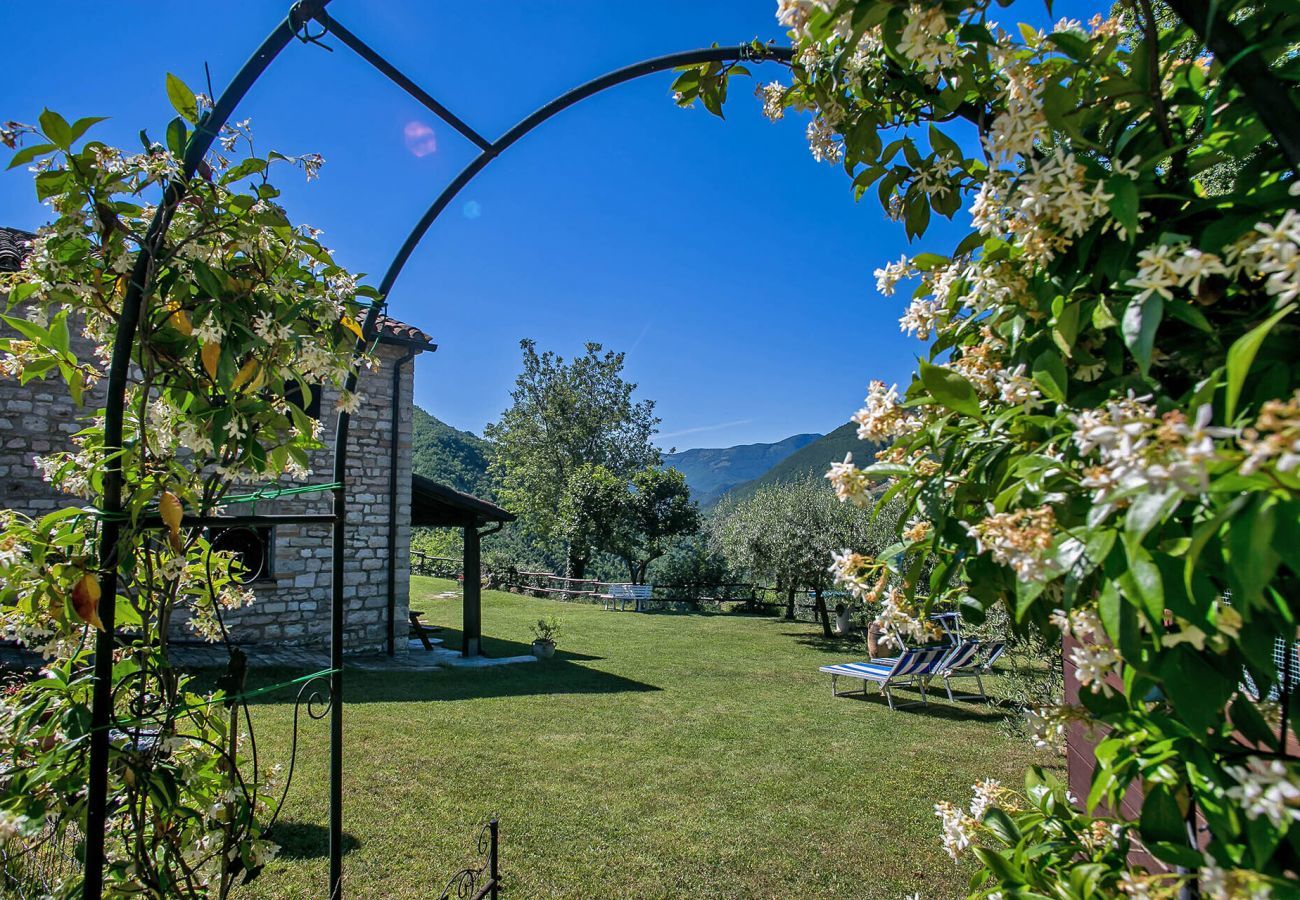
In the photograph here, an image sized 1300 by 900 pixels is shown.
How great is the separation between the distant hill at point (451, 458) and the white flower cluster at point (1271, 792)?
46.9 meters

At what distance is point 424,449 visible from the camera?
2058 inches

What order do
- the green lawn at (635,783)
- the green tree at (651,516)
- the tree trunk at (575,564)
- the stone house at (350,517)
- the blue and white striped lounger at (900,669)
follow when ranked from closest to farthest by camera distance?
the green lawn at (635,783), the stone house at (350,517), the blue and white striped lounger at (900,669), the green tree at (651,516), the tree trunk at (575,564)

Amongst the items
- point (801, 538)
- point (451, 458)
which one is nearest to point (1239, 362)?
point (801, 538)

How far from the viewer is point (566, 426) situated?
31719 millimetres

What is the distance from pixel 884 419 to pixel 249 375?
1444mm

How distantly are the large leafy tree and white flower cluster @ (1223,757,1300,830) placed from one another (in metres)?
30.0

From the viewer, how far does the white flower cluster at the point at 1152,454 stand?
20.2 inches

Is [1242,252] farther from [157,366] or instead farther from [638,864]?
[638,864]

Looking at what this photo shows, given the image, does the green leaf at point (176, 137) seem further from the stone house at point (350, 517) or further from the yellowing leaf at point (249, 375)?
the stone house at point (350, 517)

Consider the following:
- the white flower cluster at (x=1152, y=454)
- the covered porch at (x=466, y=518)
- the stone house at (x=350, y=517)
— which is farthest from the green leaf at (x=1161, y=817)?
the covered porch at (x=466, y=518)

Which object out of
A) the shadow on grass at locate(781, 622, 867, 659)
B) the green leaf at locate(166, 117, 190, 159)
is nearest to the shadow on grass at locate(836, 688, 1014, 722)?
the shadow on grass at locate(781, 622, 867, 659)

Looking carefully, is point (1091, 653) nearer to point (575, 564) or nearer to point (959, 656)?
point (959, 656)

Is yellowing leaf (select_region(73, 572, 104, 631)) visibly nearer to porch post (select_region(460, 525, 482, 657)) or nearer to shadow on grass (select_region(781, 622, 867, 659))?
porch post (select_region(460, 525, 482, 657))

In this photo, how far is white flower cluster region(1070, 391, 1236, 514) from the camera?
514 mm
